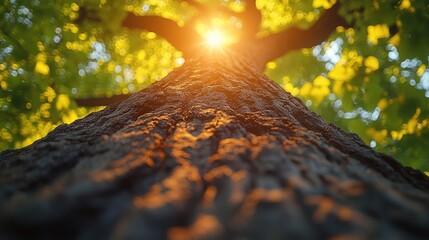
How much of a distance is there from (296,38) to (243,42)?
80 cm

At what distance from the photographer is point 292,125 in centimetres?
109

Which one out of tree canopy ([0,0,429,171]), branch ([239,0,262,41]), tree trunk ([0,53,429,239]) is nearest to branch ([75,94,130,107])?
tree canopy ([0,0,429,171])

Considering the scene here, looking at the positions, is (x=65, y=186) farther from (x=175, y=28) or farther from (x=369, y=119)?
(x=175, y=28)

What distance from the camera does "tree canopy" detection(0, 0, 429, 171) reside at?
3045 mm

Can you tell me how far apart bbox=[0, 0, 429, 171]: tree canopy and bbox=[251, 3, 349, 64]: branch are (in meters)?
0.03

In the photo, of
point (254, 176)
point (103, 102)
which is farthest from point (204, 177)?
point (103, 102)

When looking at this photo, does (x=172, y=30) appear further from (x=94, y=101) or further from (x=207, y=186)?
(x=207, y=186)

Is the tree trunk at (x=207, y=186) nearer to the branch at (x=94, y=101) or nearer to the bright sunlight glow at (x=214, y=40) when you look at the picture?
the bright sunlight glow at (x=214, y=40)

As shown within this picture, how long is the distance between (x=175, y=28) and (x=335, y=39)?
11.0 ft

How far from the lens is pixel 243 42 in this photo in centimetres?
460

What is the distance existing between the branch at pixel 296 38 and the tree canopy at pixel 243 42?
1.1 inches

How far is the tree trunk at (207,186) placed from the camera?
1.62 feet

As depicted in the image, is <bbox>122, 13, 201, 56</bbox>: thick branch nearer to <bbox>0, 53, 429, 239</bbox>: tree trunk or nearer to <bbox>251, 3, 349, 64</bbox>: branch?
<bbox>251, 3, 349, 64</bbox>: branch

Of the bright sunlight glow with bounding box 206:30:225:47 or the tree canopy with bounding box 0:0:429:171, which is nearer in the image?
the tree canopy with bounding box 0:0:429:171
